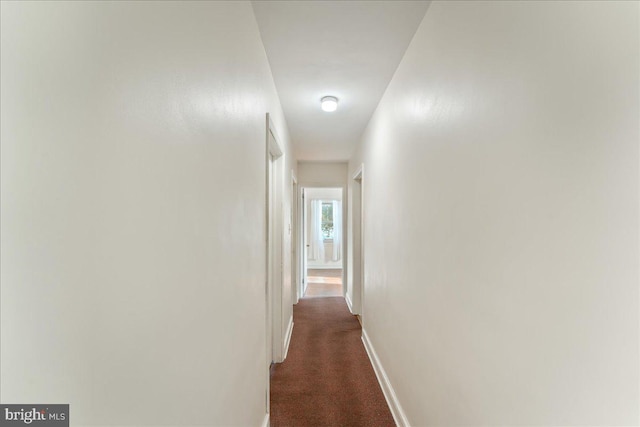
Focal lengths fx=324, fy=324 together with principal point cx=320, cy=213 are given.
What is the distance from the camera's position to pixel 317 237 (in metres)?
9.73

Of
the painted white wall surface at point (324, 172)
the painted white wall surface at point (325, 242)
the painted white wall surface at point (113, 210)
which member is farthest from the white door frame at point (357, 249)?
the painted white wall surface at point (325, 242)

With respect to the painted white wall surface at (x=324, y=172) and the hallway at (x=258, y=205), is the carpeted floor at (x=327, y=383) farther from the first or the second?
the painted white wall surface at (x=324, y=172)

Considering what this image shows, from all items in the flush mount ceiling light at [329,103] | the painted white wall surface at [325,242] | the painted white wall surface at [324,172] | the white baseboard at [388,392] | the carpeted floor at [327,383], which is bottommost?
the carpeted floor at [327,383]

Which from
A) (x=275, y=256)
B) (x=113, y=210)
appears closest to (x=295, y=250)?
(x=275, y=256)

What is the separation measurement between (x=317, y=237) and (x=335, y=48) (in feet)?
25.8

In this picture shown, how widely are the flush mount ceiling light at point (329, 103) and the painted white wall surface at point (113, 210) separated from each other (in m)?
1.82

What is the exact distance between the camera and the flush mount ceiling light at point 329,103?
115 inches

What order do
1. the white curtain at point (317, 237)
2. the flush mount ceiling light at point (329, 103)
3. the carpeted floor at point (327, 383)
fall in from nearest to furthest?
the carpeted floor at point (327, 383) → the flush mount ceiling light at point (329, 103) → the white curtain at point (317, 237)

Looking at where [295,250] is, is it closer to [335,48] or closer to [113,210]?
[335,48]

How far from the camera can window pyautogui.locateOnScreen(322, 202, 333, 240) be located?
9789 millimetres

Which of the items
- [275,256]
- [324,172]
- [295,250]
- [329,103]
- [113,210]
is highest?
[329,103]

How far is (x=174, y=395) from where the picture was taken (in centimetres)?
79

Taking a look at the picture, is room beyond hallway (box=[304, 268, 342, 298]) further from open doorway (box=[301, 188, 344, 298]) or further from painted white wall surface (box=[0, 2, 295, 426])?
painted white wall surface (box=[0, 2, 295, 426])

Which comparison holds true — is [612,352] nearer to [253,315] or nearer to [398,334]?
[253,315]
